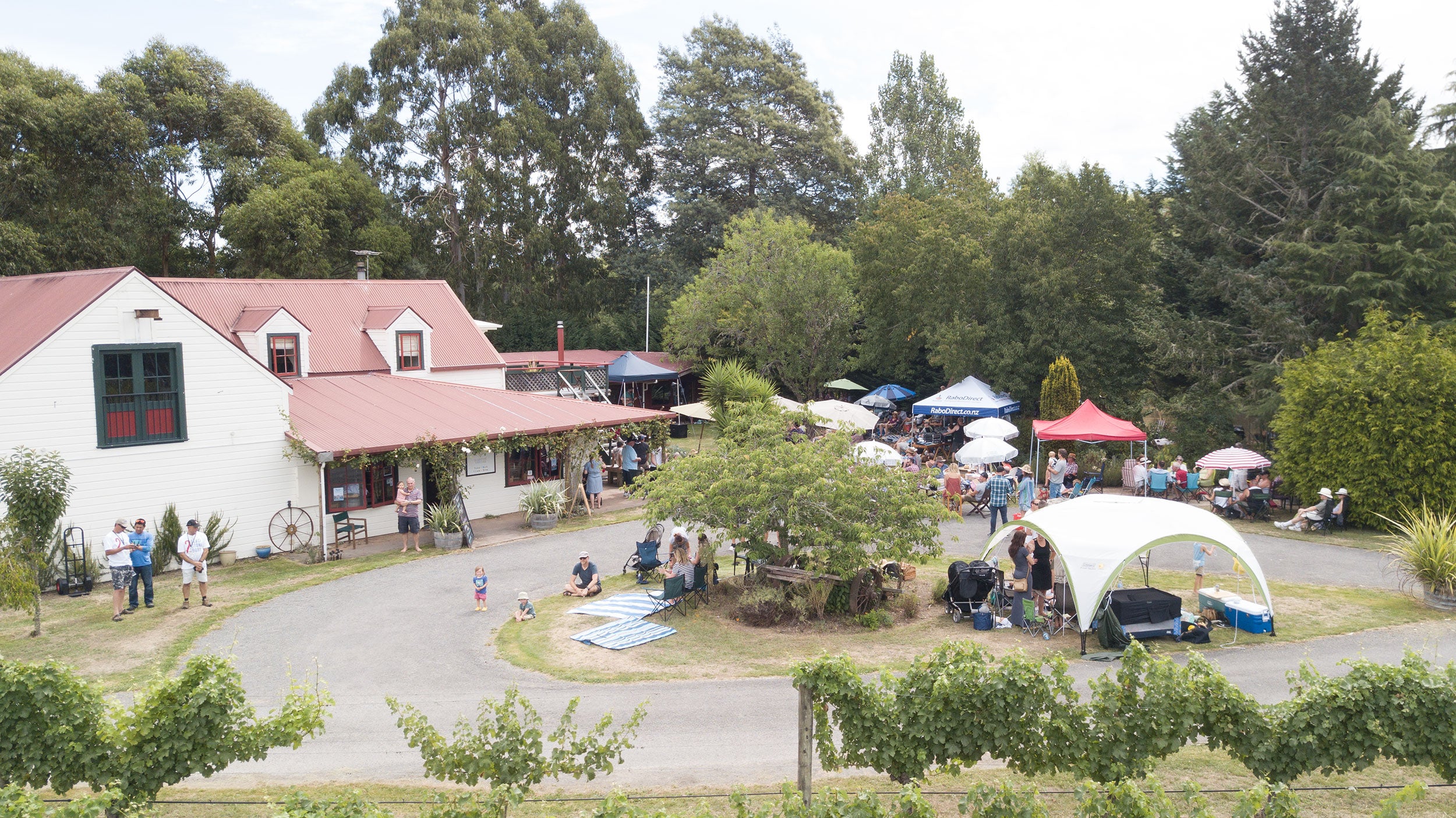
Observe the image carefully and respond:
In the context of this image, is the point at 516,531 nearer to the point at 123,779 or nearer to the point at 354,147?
the point at 123,779

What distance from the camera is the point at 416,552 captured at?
20516mm

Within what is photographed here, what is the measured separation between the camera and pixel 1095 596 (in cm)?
1345

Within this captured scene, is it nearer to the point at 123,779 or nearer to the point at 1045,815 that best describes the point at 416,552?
the point at 123,779

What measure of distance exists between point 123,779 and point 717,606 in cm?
944

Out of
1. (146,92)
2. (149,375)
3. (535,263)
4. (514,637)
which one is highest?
(146,92)

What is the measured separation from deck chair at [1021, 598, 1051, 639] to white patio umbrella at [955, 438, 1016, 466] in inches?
378

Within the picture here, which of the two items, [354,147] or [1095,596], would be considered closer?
[1095,596]

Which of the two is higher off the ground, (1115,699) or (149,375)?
(149,375)

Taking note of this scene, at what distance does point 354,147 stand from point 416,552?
1401 inches

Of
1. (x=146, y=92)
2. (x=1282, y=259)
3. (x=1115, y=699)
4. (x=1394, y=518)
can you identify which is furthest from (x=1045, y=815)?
(x=146, y=92)

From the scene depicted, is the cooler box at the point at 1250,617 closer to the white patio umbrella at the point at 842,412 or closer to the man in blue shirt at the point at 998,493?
the man in blue shirt at the point at 998,493

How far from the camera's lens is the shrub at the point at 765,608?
1509cm

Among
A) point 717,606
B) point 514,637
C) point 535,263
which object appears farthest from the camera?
point 535,263

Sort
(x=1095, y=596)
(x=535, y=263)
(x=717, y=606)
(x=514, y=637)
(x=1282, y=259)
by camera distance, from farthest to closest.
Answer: (x=535, y=263), (x=1282, y=259), (x=717, y=606), (x=514, y=637), (x=1095, y=596)
